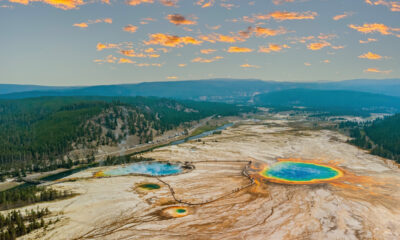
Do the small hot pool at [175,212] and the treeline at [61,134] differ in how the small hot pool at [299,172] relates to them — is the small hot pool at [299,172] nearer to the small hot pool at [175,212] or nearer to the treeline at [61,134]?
the small hot pool at [175,212]

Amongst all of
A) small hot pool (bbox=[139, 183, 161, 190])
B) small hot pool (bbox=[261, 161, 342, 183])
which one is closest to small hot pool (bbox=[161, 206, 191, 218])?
small hot pool (bbox=[139, 183, 161, 190])

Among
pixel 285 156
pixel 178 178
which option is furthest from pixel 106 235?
pixel 285 156

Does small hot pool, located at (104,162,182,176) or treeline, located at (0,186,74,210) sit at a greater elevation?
treeline, located at (0,186,74,210)

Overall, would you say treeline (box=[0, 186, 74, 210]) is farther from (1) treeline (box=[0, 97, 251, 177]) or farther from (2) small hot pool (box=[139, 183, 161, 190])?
(1) treeline (box=[0, 97, 251, 177])

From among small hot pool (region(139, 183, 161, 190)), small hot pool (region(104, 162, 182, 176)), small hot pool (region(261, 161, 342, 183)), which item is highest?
small hot pool (region(261, 161, 342, 183))

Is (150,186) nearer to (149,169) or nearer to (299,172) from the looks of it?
(149,169)

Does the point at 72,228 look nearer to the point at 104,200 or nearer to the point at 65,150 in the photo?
the point at 104,200
